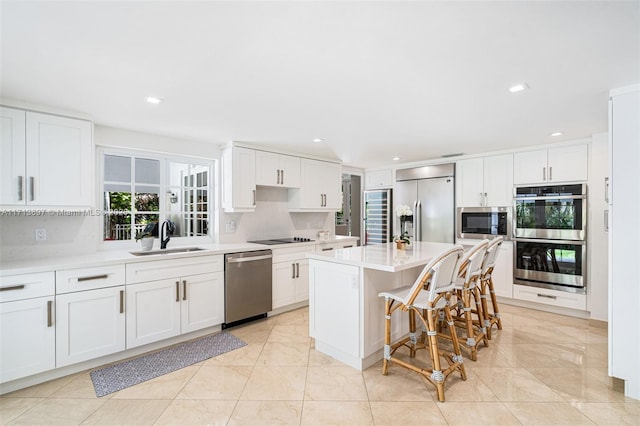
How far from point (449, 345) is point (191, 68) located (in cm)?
322

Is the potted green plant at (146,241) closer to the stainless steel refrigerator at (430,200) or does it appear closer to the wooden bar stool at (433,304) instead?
the wooden bar stool at (433,304)

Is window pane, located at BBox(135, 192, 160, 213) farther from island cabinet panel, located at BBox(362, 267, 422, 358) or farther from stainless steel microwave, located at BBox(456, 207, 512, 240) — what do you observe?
stainless steel microwave, located at BBox(456, 207, 512, 240)

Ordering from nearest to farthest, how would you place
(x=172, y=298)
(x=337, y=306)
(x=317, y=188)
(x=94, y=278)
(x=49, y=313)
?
(x=49, y=313) < (x=94, y=278) < (x=337, y=306) < (x=172, y=298) < (x=317, y=188)

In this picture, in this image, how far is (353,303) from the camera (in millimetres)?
2541

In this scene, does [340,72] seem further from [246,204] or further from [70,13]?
[246,204]

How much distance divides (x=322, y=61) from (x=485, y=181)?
3677 mm

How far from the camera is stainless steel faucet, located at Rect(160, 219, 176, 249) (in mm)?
3451

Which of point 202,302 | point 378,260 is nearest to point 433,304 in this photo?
point 378,260

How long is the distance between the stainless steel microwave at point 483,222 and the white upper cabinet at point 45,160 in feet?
15.6

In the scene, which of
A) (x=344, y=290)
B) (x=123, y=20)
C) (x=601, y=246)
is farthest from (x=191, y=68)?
(x=601, y=246)

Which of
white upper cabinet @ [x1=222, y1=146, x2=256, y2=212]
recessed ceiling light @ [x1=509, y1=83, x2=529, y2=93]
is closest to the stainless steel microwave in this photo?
recessed ceiling light @ [x1=509, y1=83, x2=529, y2=93]

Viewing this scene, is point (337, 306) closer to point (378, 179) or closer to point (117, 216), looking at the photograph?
point (117, 216)

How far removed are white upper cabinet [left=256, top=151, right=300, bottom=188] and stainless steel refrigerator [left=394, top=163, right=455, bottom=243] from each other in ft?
5.87

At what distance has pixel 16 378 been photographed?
7.25ft
